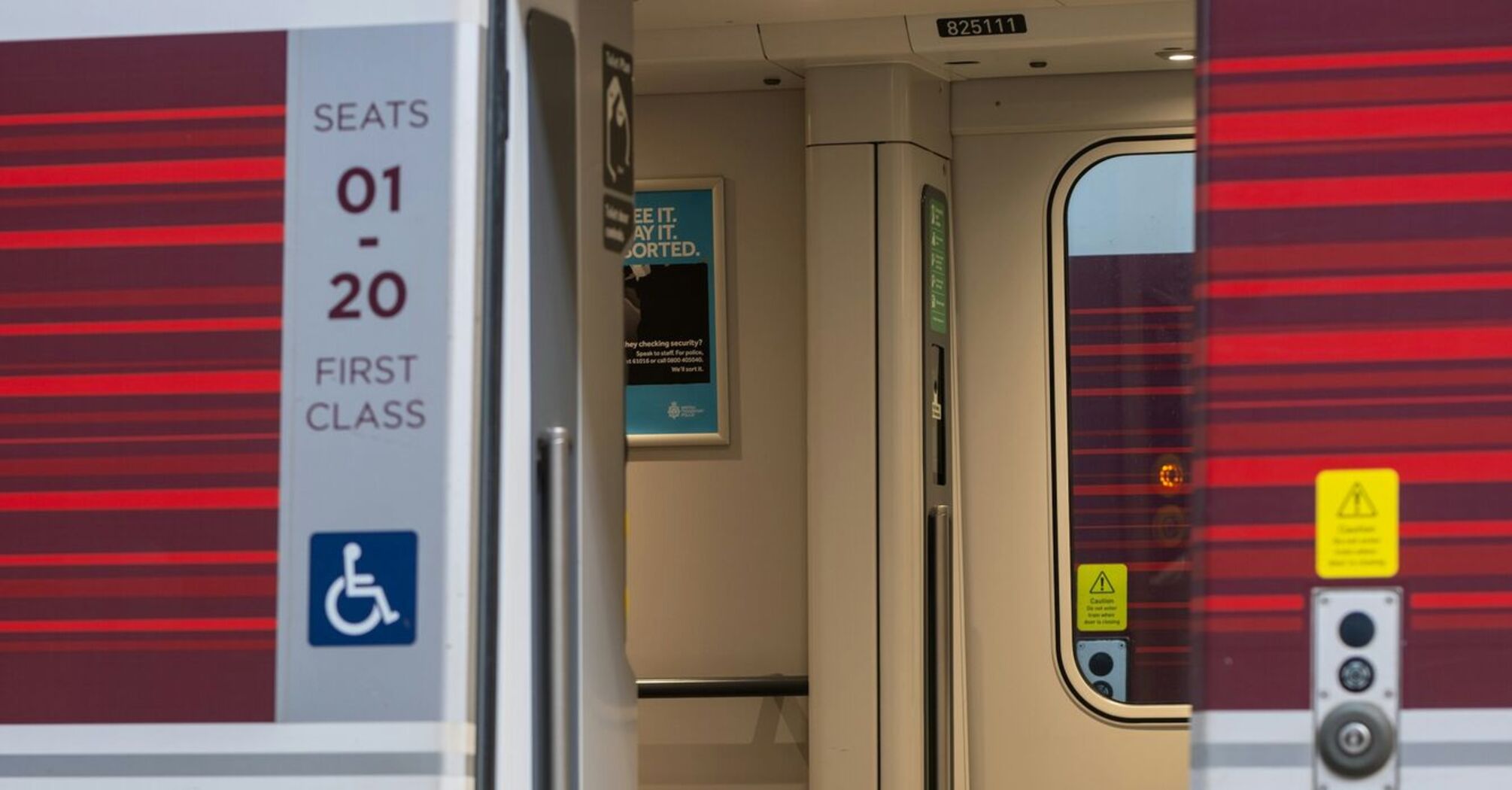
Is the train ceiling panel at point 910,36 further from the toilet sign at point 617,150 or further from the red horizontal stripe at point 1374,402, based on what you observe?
the red horizontal stripe at point 1374,402

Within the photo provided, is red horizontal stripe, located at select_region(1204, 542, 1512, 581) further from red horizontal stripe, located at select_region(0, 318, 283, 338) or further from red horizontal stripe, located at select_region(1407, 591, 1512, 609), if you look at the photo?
red horizontal stripe, located at select_region(0, 318, 283, 338)

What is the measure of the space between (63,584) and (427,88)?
2.39 feet

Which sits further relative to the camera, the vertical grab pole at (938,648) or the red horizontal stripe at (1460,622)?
the vertical grab pole at (938,648)

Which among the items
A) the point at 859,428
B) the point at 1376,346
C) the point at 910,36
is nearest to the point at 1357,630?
the point at 1376,346

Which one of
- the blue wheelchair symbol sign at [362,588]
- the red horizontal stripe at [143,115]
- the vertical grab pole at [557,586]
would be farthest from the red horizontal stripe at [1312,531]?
the red horizontal stripe at [143,115]

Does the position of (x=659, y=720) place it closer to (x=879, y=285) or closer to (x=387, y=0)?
(x=879, y=285)

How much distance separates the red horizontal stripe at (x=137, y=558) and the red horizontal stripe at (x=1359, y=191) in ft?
3.82

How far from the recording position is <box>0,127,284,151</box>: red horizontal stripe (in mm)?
1968

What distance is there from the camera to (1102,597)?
4.59 metres

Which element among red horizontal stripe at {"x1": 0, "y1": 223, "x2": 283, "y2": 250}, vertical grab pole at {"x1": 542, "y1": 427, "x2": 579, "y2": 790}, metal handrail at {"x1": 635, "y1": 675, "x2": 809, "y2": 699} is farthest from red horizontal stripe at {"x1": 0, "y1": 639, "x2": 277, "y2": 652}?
metal handrail at {"x1": 635, "y1": 675, "x2": 809, "y2": 699}

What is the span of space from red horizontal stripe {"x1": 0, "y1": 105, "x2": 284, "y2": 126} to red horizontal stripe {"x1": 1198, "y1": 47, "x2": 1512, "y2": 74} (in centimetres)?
110

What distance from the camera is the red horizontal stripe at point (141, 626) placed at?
1.93 metres

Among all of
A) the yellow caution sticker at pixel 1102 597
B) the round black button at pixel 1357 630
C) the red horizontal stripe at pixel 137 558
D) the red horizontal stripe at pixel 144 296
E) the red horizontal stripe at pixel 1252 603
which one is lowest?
the yellow caution sticker at pixel 1102 597

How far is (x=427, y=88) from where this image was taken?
77.0 inches
